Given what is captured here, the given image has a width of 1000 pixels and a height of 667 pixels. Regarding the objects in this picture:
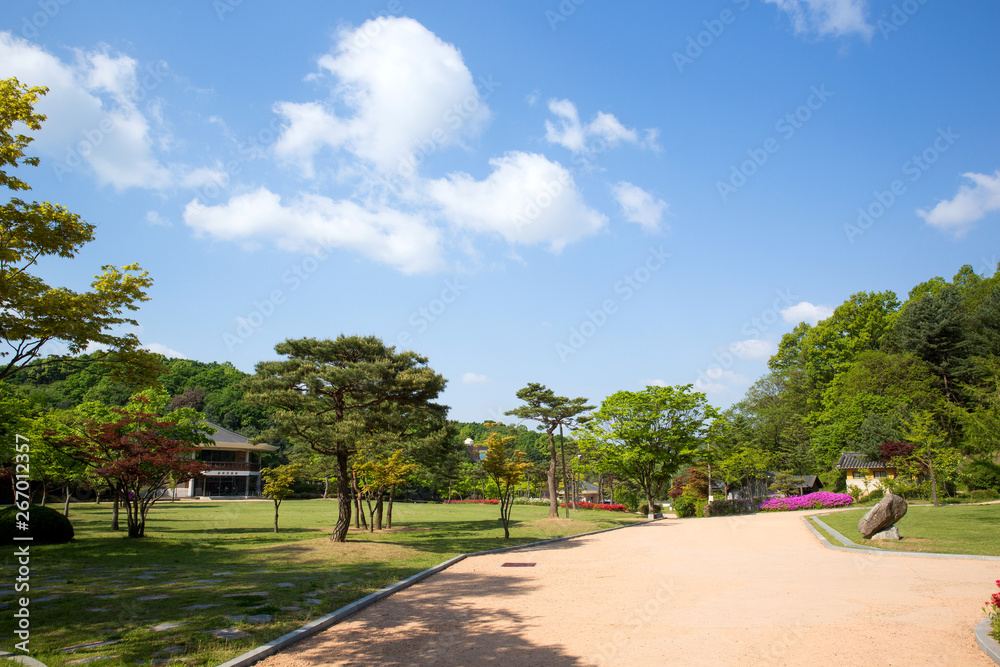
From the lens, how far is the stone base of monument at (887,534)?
14.3 meters

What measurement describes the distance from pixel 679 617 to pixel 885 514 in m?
10.3

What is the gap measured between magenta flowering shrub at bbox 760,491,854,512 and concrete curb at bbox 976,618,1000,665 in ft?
120

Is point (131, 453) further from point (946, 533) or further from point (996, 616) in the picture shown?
point (946, 533)

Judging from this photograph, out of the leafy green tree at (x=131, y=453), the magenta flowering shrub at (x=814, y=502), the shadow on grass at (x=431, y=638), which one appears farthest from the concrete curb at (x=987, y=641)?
the magenta flowering shrub at (x=814, y=502)

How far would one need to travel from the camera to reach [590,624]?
279 inches

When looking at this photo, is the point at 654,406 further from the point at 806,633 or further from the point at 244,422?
the point at 244,422

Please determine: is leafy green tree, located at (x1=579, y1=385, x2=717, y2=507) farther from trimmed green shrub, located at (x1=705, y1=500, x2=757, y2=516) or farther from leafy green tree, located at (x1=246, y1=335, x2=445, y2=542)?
leafy green tree, located at (x1=246, y1=335, x2=445, y2=542)

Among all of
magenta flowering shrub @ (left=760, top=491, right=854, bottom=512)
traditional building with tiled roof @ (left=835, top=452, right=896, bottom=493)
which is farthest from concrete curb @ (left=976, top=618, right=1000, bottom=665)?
traditional building with tiled roof @ (left=835, top=452, right=896, bottom=493)

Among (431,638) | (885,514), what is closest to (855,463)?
(885,514)

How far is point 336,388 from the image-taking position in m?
17.5

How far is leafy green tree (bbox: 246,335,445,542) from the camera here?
16.1m

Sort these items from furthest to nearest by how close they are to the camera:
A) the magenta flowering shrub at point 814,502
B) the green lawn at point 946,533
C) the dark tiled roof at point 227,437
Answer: the dark tiled roof at point 227,437 → the magenta flowering shrub at point 814,502 → the green lawn at point 946,533

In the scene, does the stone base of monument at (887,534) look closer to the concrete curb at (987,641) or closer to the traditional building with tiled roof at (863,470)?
the concrete curb at (987,641)

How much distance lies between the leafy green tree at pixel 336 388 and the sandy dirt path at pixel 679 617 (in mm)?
6021
